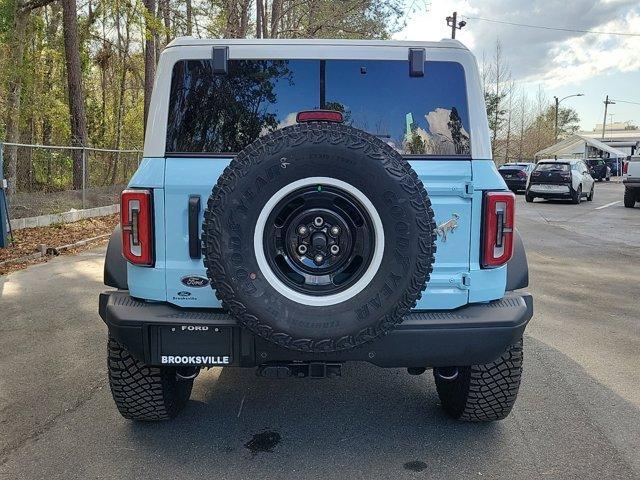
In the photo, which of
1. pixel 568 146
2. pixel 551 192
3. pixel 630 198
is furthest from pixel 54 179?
pixel 568 146

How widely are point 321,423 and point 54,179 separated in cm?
1098

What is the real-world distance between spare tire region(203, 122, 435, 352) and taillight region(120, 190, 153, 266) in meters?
0.45

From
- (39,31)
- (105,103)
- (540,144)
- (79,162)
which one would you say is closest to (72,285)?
(79,162)

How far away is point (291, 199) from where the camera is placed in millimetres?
2617

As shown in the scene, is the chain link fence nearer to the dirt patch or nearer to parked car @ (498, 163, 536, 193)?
the dirt patch

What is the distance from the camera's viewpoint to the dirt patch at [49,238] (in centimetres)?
871

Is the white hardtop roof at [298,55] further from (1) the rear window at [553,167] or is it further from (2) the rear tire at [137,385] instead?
(1) the rear window at [553,167]

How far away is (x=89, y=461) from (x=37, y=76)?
61.2 ft

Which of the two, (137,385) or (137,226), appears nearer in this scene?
(137,226)

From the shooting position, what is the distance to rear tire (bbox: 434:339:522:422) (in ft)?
10.6

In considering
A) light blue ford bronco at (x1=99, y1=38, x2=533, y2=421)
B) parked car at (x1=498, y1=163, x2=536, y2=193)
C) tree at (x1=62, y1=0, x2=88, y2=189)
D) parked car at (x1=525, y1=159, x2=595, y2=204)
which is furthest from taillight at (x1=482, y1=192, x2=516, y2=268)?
parked car at (x1=498, y1=163, x2=536, y2=193)

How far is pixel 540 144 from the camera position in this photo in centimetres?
6888

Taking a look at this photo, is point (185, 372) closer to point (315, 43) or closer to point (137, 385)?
point (137, 385)

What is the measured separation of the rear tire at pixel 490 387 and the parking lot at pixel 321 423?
0.42 ft
